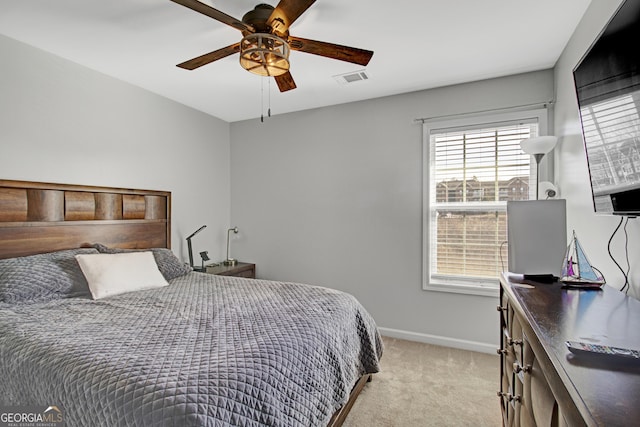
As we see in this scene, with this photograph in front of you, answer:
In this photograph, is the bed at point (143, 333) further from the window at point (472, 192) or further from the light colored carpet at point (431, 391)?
the window at point (472, 192)

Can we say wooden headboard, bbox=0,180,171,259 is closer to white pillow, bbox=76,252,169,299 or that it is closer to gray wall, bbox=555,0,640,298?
white pillow, bbox=76,252,169,299

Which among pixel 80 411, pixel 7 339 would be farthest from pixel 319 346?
pixel 7 339

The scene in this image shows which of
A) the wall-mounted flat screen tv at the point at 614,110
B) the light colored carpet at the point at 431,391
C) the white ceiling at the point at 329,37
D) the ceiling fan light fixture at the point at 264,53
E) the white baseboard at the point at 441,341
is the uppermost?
the white ceiling at the point at 329,37

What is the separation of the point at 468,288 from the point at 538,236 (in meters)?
1.34

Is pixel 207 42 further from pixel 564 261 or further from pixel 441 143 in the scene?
pixel 564 261

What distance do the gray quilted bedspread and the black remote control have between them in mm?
981

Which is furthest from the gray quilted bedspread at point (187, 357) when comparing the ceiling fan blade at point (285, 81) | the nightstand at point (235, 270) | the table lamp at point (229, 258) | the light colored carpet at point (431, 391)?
the table lamp at point (229, 258)

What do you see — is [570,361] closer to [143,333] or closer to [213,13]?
[143,333]

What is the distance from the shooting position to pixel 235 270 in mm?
3535

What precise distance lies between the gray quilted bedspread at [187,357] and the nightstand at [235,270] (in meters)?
1.28

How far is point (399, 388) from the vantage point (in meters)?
2.29

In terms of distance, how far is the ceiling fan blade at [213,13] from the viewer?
146cm

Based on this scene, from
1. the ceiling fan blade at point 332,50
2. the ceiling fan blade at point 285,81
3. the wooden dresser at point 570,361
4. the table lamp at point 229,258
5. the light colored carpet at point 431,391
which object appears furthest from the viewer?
the table lamp at point 229,258

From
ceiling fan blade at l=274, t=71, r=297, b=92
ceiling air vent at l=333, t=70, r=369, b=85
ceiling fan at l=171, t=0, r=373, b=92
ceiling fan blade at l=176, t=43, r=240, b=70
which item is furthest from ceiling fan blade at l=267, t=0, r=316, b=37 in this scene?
ceiling air vent at l=333, t=70, r=369, b=85
